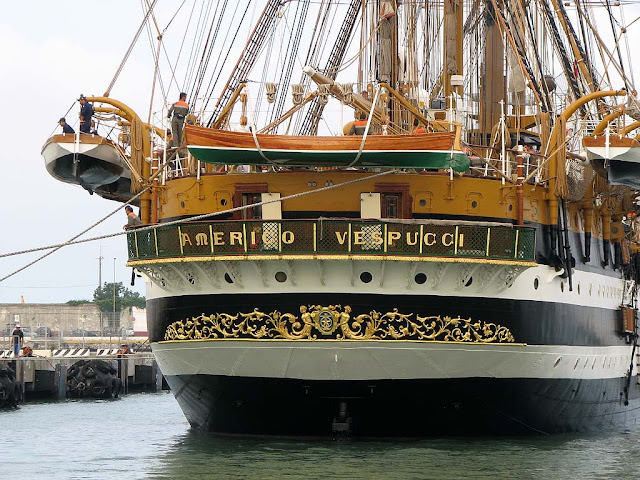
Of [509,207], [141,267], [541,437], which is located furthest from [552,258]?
[141,267]

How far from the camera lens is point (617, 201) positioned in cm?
3488

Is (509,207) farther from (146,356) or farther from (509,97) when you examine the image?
(146,356)

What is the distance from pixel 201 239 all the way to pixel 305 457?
481 cm

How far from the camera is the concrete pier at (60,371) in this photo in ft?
165

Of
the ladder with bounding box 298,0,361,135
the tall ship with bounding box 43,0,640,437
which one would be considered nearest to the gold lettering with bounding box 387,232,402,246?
the tall ship with bounding box 43,0,640,437

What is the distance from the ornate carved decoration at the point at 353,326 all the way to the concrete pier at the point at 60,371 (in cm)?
2106

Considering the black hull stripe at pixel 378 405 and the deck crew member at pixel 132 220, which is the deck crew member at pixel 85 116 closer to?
the deck crew member at pixel 132 220

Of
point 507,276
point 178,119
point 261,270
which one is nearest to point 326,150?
point 261,270

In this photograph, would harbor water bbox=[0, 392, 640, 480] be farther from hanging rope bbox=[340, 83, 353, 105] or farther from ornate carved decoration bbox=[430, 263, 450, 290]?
hanging rope bbox=[340, 83, 353, 105]

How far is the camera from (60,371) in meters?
52.3

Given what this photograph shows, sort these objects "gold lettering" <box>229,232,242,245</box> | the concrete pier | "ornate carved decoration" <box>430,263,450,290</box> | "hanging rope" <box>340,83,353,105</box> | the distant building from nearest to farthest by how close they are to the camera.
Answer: "gold lettering" <box>229,232,242,245</box>
"ornate carved decoration" <box>430,263,450,290</box>
"hanging rope" <box>340,83,353,105</box>
the concrete pier
the distant building

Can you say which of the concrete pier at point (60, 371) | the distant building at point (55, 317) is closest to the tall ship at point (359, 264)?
the concrete pier at point (60, 371)

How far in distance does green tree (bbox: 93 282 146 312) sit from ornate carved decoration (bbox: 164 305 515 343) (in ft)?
402

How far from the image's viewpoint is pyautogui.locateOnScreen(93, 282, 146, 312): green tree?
151 m
